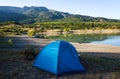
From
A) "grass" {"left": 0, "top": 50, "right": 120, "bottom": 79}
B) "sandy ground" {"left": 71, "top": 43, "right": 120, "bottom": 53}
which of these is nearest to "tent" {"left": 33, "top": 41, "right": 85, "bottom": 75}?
"grass" {"left": 0, "top": 50, "right": 120, "bottom": 79}

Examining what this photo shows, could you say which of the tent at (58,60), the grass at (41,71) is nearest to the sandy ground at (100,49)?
the grass at (41,71)

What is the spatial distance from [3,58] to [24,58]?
4.22 feet

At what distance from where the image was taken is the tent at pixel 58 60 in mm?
11914

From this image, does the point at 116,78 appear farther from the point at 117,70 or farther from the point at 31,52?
the point at 31,52

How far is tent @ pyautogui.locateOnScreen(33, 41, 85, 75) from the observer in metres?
11.9

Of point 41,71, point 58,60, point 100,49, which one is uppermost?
point 58,60

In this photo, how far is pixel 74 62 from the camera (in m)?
12.4

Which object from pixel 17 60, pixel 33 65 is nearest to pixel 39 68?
pixel 33 65

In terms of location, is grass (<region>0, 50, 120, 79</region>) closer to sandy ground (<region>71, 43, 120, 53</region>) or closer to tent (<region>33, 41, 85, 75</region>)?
tent (<region>33, 41, 85, 75</region>)

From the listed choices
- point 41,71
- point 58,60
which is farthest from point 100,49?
point 41,71

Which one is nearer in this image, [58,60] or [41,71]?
[58,60]

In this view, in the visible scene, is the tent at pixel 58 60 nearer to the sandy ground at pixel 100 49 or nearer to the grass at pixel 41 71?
the grass at pixel 41 71

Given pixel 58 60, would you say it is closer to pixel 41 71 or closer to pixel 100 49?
pixel 41 71

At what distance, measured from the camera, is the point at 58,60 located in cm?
1205
